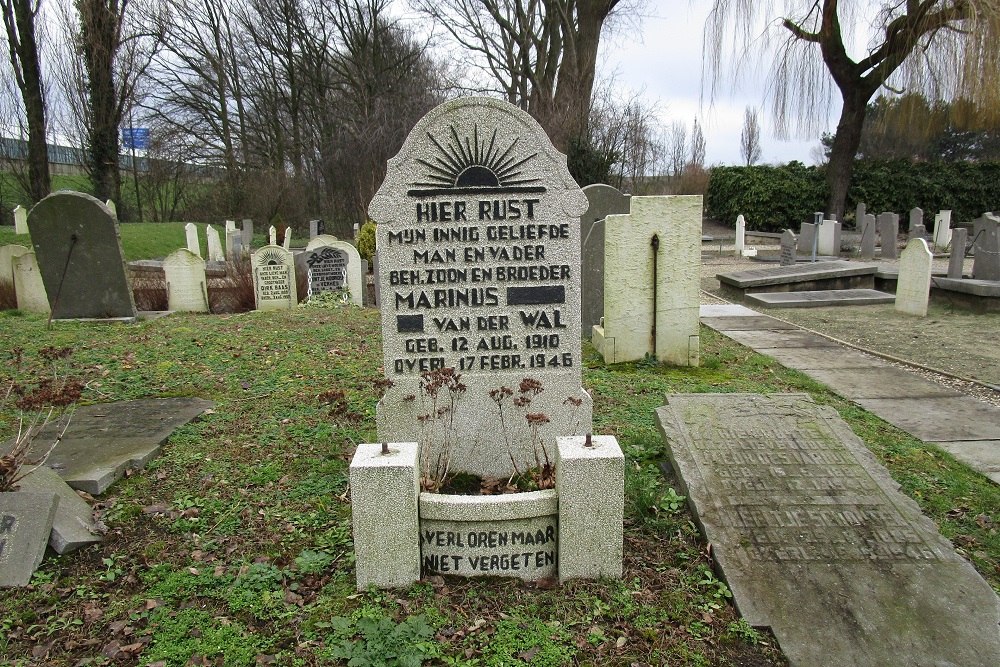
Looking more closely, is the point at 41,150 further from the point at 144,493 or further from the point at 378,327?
the point at 144,493

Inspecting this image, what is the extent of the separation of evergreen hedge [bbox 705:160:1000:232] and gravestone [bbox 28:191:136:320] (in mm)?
26745

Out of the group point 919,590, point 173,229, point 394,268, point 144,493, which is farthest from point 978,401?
point 173,229

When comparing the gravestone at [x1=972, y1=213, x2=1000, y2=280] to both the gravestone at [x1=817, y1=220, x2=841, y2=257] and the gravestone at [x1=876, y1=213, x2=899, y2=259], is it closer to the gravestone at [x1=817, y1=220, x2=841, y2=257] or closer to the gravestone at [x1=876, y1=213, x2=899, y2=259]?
the gravestone at [x1=876, y1=213, x2=899, y2=259]

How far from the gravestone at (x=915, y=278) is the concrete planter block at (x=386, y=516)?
391 inches

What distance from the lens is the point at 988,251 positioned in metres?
11.7

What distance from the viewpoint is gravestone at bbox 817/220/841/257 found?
22109 millimetres

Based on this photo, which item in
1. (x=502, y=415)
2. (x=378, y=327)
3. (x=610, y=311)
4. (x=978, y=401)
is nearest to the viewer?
(x=502, y=415)

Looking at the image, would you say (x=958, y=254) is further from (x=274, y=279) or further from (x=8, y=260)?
(x=8, y=260)

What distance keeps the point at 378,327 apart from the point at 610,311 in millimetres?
3509

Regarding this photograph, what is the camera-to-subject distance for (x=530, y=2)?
25625 mm

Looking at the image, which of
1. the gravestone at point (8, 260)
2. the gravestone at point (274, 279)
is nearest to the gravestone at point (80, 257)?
the gravestone at point (274, 279)

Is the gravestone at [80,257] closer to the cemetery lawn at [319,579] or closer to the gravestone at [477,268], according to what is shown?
the cemetery lawn at [319,579]

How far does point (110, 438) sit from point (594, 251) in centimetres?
538

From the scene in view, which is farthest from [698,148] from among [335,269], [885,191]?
[335,269]
